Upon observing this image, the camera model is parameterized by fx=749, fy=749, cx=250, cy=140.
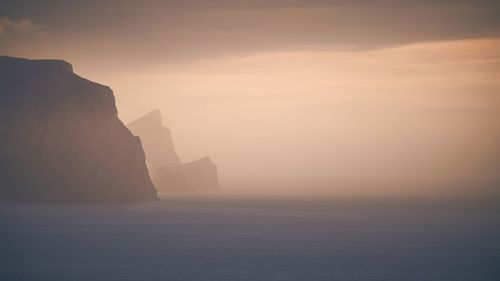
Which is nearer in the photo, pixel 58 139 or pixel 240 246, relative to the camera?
pixel 240 246

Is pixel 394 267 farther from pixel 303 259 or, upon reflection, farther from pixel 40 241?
pixel 40 241

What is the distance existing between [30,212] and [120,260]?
73.2 meters

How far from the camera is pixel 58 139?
623ft

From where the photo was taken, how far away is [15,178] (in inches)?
7274

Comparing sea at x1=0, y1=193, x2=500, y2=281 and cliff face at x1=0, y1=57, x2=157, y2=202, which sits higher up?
cliff face at x1=0, y1=57, x2=157, y2=202

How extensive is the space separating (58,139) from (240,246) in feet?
295

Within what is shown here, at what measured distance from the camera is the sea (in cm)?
8912

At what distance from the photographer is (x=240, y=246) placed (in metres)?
115

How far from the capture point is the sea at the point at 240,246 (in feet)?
292

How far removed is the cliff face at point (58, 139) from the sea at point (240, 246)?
366 inches

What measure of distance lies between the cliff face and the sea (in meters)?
9.29

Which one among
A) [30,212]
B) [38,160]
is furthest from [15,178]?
[30,212]

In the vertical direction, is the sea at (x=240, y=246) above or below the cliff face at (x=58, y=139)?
below

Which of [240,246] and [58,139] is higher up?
[58,139]
